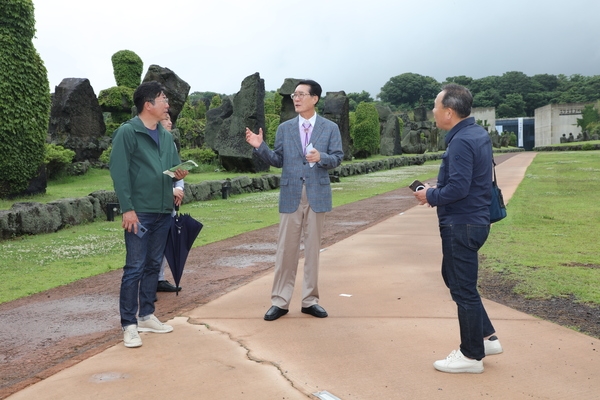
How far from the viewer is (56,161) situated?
18.0 metres

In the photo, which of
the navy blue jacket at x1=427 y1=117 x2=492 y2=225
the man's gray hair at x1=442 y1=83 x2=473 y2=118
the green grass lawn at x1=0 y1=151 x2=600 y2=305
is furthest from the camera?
the green grass lawn at x1=0 y1=151 x2=600 y2=305

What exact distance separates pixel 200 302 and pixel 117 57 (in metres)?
23.8

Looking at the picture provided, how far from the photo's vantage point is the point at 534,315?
17.7 feet

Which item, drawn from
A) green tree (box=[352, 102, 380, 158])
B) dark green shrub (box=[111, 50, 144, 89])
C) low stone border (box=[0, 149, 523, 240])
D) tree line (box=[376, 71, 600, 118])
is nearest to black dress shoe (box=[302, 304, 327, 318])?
low stone border (box=[0, 149, 523, 240])

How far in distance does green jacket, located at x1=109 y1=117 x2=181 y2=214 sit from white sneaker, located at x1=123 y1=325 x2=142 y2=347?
0.88m

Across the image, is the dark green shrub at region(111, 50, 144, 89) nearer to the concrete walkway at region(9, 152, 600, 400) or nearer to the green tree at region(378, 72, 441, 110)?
the concrete walkway at region(9, 152, 600, 400)

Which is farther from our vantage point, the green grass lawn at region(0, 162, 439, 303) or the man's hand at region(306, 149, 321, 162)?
the green grass lawn at region(0, 162, 439, 303)

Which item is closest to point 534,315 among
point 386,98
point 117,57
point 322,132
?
point 322,132

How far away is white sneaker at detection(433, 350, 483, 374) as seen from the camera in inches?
159

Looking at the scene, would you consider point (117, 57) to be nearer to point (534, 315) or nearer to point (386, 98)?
point (534, 315)

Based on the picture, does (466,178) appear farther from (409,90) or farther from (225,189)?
(409,90)

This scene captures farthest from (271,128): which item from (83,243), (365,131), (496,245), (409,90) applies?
(409,90)

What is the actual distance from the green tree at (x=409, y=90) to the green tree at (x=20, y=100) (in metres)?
123

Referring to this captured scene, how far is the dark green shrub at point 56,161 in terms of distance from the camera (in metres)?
17.5
